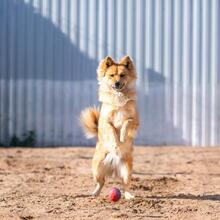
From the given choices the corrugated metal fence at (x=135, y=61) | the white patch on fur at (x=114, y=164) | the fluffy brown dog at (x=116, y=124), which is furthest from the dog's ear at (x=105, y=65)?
the corrugated metal fence at (x=135, y=61)

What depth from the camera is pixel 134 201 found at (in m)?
7.36

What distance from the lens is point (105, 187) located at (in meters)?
8.47

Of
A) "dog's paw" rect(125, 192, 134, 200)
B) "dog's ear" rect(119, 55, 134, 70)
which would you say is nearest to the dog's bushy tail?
"dog's ear" rect(119, 55, 134, 70)

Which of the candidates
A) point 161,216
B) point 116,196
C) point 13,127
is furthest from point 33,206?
point 13,127

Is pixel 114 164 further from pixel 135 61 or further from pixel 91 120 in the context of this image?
pixel 135 61

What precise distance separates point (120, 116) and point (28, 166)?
2.94 metres

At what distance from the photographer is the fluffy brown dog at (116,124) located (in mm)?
7680

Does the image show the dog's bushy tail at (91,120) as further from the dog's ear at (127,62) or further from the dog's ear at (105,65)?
the dog's ear at (127,62)

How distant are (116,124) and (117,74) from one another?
578mm

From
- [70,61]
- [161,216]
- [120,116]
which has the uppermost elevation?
[70,61]

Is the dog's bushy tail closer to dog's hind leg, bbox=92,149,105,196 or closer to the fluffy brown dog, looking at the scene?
the fluffy brown dog

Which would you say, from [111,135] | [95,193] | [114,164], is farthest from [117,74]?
[95,193]

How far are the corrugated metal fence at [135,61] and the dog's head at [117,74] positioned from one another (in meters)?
5.51

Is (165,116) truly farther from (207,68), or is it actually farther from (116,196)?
(116,196)
